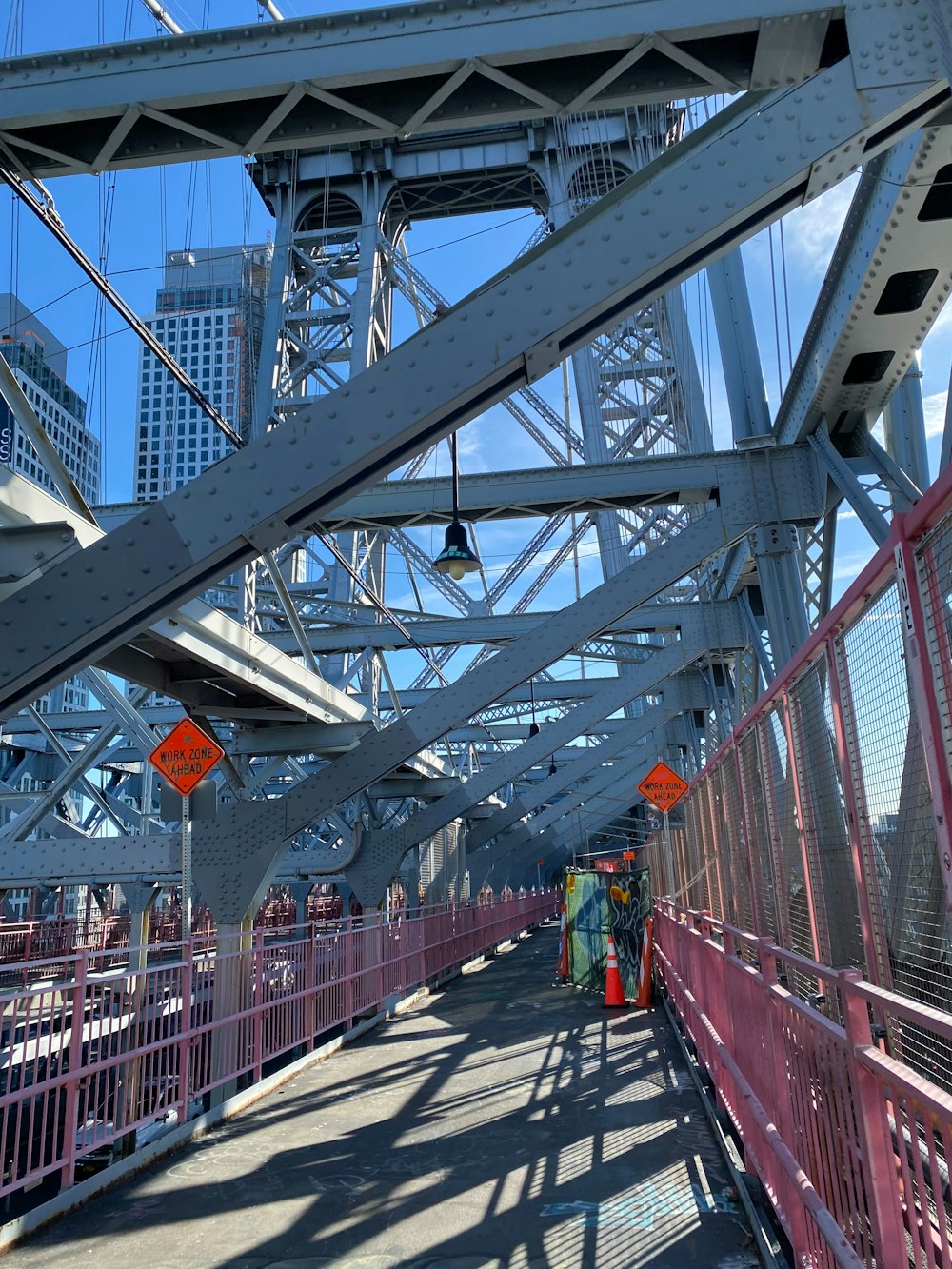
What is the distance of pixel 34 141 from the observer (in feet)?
22.9

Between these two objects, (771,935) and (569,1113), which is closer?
(771,935)

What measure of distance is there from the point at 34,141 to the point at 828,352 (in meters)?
6.69

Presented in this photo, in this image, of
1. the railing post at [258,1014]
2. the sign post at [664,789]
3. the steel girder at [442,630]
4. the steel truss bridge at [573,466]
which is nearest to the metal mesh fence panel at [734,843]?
the steel truss bridge at [573,466]

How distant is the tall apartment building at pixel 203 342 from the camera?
25125 mm

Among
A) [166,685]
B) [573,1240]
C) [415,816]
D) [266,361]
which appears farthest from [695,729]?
[573,1240]

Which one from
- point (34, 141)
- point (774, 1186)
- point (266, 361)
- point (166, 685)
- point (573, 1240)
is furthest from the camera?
point (266, 361)

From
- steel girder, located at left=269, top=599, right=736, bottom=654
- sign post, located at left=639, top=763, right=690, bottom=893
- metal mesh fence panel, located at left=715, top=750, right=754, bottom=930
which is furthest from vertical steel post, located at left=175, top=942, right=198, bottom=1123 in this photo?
steel girder, located at left=269, top=599, right=736, bottom=654

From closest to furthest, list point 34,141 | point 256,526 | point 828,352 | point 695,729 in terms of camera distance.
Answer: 1. point 256,526
2. point 34,141
3. point 828,352
4. point 695,729

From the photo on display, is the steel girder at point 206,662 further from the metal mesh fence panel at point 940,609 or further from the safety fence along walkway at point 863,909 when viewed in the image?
the metal mesh fence panel at point 940,609

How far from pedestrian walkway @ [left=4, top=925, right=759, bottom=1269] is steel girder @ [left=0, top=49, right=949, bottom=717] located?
3348 mm

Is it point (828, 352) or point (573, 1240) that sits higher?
point (828, 352)

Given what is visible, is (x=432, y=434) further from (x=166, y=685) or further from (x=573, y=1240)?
(x=166, y=685)

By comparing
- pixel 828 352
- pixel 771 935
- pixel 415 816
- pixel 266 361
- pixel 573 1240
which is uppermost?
pixel 266 361

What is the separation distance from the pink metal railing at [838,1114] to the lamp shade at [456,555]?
16.5ft
